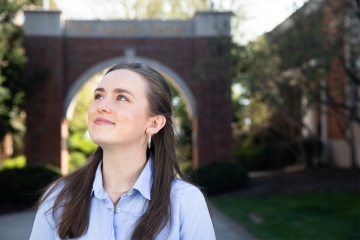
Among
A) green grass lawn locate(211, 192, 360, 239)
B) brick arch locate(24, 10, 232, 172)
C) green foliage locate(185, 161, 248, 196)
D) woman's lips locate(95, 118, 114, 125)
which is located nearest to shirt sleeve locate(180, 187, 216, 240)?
woman's lips locate(95, 118, 114, 125)

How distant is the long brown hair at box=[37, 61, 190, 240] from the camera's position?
217cm

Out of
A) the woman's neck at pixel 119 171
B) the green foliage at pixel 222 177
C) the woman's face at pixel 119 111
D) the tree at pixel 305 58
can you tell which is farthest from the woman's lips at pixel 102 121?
the green foliage at pixel 222 177

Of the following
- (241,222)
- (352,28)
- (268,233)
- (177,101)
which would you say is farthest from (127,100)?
(177,101)

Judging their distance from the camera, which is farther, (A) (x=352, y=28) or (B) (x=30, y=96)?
(B) (x=30, y=96)

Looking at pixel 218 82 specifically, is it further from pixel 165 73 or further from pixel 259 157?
pixel 259 157

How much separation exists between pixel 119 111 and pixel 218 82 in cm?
1319

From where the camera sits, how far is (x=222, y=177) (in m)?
13.3

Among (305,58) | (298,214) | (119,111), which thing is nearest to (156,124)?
(119,111)

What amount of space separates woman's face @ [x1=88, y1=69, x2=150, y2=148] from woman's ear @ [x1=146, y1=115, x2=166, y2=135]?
5 centimetres

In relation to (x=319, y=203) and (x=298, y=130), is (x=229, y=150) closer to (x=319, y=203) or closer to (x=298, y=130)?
(x=319, y=203)

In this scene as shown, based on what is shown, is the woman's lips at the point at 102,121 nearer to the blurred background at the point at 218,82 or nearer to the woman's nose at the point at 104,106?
the woman's nose at the point at 104,106

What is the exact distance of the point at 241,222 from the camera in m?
9.55

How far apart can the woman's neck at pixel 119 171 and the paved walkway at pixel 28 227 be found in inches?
A: 247

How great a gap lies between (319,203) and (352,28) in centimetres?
425
